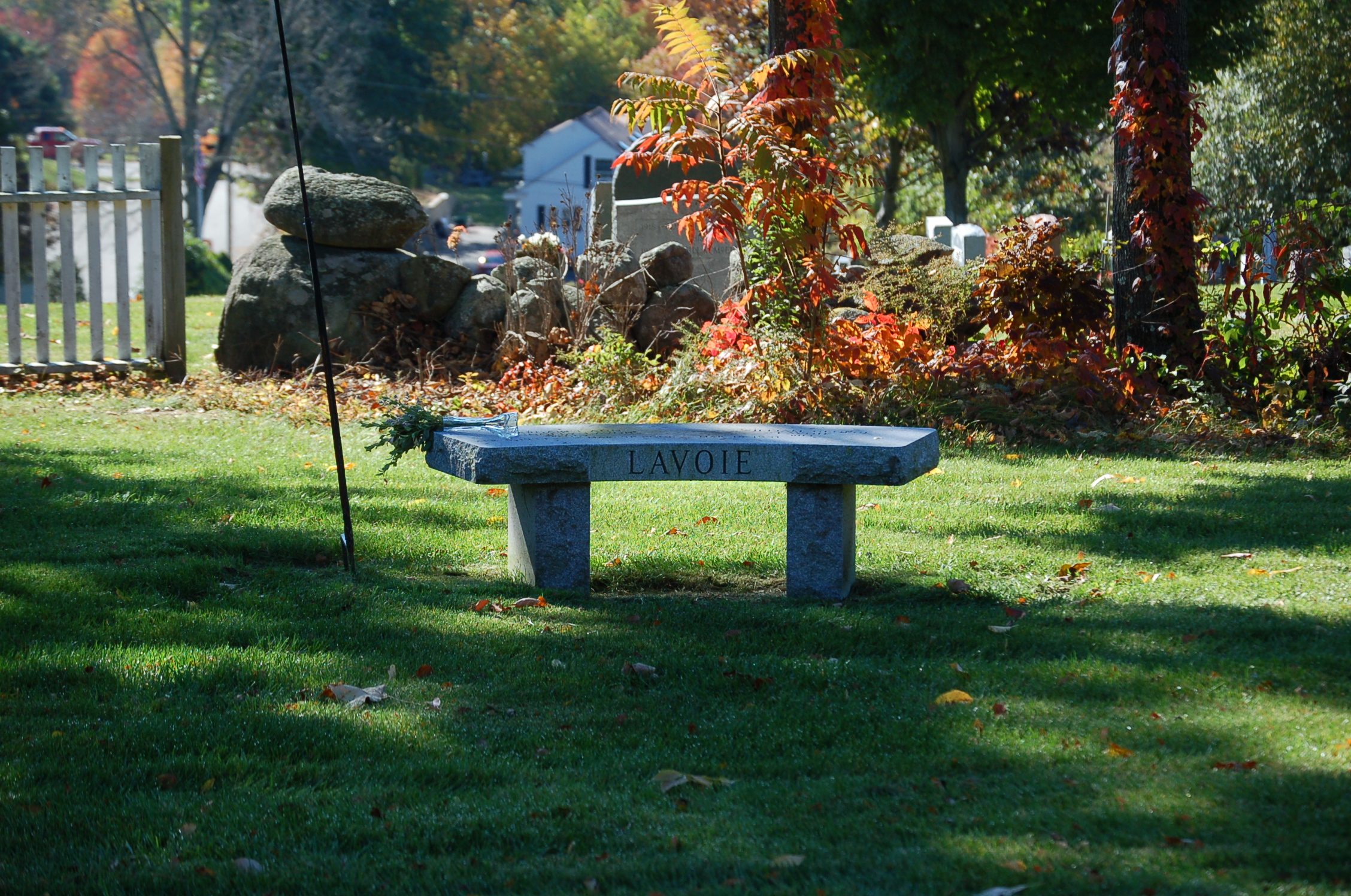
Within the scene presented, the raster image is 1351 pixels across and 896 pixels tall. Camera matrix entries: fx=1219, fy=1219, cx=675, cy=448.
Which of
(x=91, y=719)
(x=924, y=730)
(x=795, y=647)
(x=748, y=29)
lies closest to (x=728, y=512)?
(x=795, y=647)

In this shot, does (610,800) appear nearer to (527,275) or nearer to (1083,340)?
(1083,340)

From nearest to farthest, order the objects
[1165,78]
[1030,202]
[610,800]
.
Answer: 1. [610,800]
2. [1165,78]
3. [1030,202]

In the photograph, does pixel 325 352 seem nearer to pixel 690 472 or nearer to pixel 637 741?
pixel 690 472

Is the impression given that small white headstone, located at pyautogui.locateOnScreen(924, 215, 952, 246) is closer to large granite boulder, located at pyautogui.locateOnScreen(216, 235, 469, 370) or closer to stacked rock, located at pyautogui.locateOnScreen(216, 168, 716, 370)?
stacked rock, located at pyautogui.locateOnScreen(216, 168, 716, 370)

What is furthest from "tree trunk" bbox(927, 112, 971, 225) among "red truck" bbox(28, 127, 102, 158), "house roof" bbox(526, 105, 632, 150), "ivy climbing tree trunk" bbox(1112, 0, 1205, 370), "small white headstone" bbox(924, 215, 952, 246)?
"red truck" bbox(28, 127, 102, 158)

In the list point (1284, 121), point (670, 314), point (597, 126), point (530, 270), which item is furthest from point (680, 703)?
point (597, 126)

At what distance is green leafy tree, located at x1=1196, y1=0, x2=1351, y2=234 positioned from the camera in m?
21.1

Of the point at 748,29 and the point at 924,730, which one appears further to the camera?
the point at 748,29

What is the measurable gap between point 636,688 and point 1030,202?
28.2 metres

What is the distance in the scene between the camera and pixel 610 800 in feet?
10.6

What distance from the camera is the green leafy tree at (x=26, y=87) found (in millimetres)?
42812

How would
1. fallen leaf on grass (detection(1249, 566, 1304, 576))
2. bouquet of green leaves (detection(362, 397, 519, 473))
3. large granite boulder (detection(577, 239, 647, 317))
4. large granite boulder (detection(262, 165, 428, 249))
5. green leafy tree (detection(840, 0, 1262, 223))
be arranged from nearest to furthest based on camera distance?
fallen leaf on grass (detection(1249, 566, 1304, 576)), bouquet of green leaves (detection(362, 397, 519, 473)), large granite boulder (detection(577, 239, 647, 317)), large granite boulder (detection(262, 165, 428, 249)), green leafy tree (detection(840, 0, 1262, 223))

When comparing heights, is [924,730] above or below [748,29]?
below

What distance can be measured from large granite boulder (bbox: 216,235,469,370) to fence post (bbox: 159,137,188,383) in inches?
15.6
